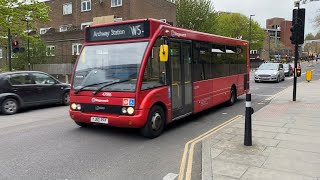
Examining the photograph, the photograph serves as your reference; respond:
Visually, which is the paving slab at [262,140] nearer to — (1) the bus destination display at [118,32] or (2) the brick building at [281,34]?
(1) the bus destination display at [118,32]

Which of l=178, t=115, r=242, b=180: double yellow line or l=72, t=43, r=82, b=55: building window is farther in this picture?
l=72, t=43, r=82, b=55: building window

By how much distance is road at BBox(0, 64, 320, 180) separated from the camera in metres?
5.43

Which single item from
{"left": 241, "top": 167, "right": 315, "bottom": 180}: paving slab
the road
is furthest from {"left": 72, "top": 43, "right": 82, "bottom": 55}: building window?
{"left": 241, "top": 167, "right": 315, "bottom": 180}: paving slab

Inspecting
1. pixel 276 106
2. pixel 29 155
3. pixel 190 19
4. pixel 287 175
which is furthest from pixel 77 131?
pixel 190 19

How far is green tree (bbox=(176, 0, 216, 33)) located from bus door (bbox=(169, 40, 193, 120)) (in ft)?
144

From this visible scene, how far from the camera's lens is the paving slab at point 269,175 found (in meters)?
4.85

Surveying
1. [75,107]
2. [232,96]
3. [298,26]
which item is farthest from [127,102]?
[298,26]

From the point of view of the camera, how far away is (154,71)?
25.5 feet

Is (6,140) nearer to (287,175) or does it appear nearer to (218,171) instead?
(218,171)

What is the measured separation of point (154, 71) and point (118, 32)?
1.33 metres

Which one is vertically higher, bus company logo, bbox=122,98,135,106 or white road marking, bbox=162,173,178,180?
bus company logo, bbox=122,98,135,106

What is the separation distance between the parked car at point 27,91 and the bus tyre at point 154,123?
21.7 ft

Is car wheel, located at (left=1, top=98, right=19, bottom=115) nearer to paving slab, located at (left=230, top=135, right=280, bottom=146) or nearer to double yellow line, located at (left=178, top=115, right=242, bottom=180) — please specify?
double yellow line, located at (left=178, top=115, right=242, bottom=180)

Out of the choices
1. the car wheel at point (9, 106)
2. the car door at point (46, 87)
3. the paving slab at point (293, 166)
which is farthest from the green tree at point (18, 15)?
the paving slab at point (293, 166)
